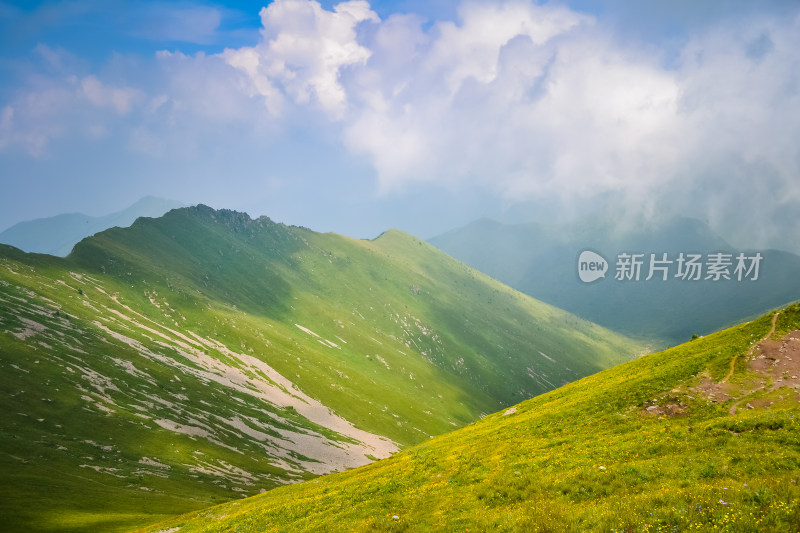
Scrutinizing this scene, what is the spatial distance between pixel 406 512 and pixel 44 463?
278ft

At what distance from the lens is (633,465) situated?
74.4ft

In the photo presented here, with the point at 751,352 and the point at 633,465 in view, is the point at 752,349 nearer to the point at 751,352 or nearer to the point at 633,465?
the point at 751,352

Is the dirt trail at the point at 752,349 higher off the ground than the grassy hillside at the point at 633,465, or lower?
higher

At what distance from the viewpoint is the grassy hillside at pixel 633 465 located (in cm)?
1742

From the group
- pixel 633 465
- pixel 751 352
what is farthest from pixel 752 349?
pixel 633 465

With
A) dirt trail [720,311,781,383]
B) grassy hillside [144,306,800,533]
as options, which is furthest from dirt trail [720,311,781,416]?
grassy hillside [144,306,800,533]

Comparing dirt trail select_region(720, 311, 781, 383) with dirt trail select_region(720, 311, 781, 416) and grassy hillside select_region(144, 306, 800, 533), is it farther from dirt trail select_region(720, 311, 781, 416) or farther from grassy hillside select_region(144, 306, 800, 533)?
grassy hillside select_region(144, 306, 800, 533)

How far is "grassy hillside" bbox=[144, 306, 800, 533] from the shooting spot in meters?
17.4

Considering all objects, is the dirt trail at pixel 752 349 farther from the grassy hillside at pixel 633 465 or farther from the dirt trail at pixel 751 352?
the grassy hillside at pixel 633 465

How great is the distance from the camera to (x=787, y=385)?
3105 centimetres

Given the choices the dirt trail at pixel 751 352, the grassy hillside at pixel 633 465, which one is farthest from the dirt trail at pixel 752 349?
the grassy hillside at pixel 633 465

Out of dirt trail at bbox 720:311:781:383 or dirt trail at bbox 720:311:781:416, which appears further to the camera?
dirt trail at bbox 720:311:781:383

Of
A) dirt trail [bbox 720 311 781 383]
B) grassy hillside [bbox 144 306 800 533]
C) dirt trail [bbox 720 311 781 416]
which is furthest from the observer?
dirt trail [bbox 720 311 781 383]

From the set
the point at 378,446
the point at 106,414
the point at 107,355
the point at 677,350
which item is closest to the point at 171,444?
the point at 106,414
